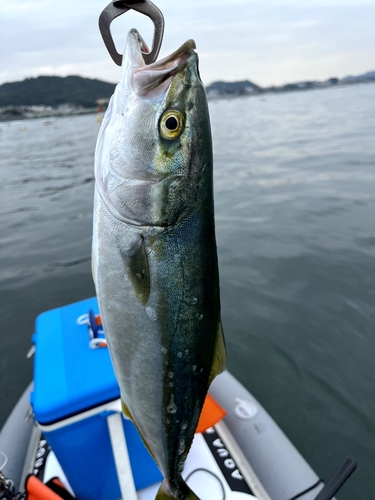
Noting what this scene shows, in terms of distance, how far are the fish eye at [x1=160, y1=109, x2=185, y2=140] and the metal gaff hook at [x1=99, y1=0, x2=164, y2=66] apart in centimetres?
33

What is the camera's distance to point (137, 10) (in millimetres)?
1446

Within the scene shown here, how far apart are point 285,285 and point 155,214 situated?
6.14 metres

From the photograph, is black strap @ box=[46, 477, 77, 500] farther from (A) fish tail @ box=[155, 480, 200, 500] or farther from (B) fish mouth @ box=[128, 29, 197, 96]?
(B) fish mouth @ box=[128, 29, 197, 96]

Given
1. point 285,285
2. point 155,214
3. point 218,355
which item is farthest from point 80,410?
point 285,285

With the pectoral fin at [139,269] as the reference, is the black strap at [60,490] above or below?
below

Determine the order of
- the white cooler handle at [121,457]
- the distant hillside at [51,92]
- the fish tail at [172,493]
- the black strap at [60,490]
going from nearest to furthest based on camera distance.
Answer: the fish tail at [172,493], the white cooler handle at [121,457], the black strap at [60,490], the distant hillside at [51,92]

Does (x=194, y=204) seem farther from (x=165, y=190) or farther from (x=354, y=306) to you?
(x=354, y=306)

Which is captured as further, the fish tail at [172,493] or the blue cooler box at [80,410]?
the blue cooler box at [80,410]

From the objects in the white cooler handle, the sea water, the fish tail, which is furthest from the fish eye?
the sea water

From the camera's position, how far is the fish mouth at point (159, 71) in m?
1.33

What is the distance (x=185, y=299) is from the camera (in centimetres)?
141

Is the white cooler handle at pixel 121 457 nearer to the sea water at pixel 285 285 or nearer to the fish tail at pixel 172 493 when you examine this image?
the fish tail at pixel 172 493

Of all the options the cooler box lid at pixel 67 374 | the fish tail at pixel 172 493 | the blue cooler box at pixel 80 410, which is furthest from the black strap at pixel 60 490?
the fish tail at pixel 172 493

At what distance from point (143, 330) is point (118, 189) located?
21.5 inches
